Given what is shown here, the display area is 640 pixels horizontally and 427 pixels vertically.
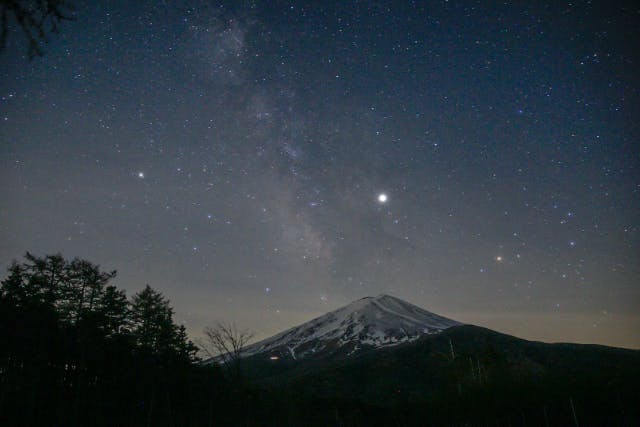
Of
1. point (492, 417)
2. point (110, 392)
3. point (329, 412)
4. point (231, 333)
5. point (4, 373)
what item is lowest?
point (329, 412)

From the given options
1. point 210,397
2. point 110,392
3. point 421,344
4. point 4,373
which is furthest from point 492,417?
point 421,344

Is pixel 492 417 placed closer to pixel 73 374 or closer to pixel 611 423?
pixel 611 423

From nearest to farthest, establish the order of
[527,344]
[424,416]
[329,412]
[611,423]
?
[611,423]
[424,416]
[329,412]
[527,344]

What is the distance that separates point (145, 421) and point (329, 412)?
30.8 m

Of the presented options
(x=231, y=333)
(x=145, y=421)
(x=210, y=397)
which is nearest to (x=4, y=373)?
(x=145, y=421)

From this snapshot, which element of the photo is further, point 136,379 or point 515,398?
point 136,379

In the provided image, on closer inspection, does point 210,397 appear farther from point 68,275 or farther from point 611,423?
point 611,423

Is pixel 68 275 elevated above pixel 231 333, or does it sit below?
above

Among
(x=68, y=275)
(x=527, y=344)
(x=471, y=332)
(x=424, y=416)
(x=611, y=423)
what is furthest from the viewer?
(x=471, y=332)

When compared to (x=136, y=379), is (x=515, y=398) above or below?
below

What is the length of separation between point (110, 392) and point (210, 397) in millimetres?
11156

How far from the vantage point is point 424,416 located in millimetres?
33906

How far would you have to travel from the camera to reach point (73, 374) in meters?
25.9

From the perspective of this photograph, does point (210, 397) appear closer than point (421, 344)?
Yes
